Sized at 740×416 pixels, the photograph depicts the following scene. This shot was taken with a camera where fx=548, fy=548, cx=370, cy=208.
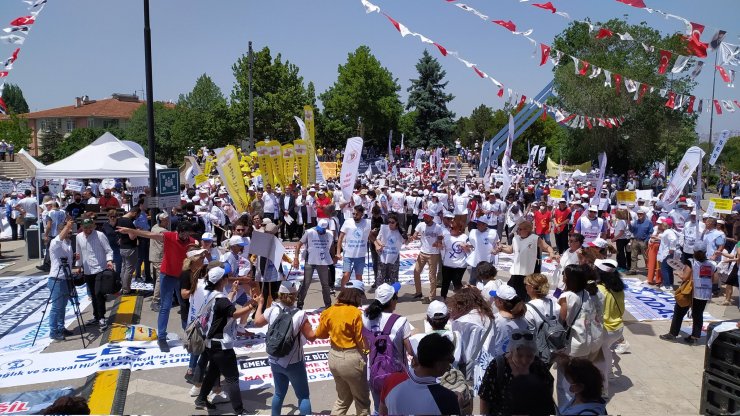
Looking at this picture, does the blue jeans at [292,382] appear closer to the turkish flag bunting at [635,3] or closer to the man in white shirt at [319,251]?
the man in white shirt at [319,251]

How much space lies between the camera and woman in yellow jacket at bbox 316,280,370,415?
4875mm

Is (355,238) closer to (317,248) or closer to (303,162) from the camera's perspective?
(317,248)

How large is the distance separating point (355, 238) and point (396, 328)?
16.5 ft

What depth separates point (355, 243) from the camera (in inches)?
387

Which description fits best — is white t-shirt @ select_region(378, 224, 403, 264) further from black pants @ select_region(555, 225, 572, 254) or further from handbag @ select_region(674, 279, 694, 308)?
black pants @ select_region(555, 225, 572, 254)

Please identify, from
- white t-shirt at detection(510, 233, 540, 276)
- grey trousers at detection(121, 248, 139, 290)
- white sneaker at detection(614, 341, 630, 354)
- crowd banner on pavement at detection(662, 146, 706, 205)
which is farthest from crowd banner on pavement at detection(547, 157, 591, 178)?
grey trousers at detection(121, 248, 139, 290)

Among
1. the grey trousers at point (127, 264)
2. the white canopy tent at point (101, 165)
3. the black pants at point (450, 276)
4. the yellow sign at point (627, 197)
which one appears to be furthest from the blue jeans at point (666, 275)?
the white canopy tent at point (101, 165)

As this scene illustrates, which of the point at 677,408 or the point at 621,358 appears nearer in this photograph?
the point at 677,408

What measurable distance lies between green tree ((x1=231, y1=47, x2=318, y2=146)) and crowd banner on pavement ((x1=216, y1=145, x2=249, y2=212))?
35.4 metres

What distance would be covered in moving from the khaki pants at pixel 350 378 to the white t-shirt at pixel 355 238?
15.9 feet

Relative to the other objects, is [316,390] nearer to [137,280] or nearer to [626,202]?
[137,280]

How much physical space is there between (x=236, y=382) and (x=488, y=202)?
10.8 metres

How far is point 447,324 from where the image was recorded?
504cm

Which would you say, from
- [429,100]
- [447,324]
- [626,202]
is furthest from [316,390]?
[429,100]
